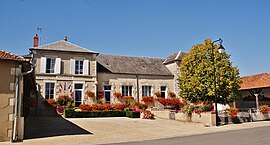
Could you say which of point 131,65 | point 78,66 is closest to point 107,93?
point 78,66

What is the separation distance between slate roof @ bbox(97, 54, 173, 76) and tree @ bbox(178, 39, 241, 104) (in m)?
4.16

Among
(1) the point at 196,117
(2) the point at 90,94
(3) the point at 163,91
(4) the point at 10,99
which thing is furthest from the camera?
(3) the point at 163,91

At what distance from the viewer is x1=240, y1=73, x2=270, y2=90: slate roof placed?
2460 centimetres

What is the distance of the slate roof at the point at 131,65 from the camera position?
24920 millimetres

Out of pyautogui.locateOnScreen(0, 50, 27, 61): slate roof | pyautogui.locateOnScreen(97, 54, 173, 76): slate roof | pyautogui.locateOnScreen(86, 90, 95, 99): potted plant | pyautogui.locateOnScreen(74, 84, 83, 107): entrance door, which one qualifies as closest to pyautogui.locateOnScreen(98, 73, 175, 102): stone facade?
pyautogui.locateOnScreen(97, 54, 173, 76): slate roof

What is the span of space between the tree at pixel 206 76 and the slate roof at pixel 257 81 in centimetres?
466

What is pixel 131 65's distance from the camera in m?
26.4

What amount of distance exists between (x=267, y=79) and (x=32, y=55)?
22261mm

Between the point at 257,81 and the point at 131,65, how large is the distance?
13.2 m

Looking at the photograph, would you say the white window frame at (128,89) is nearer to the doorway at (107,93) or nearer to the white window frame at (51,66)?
the doorway at (107,93)

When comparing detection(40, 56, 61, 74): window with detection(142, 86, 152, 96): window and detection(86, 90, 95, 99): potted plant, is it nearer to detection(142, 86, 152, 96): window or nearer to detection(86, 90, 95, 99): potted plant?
detection(86, 90, 95, 99): potted plant

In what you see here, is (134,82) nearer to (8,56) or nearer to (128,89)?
(128,89)

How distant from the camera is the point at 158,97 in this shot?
991 inches

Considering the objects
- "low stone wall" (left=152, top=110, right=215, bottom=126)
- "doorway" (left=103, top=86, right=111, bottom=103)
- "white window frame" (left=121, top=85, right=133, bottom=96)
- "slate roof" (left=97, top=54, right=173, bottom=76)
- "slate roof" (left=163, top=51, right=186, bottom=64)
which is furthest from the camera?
"slate roof" (left=163, top=51, right=186, bottom=64)
